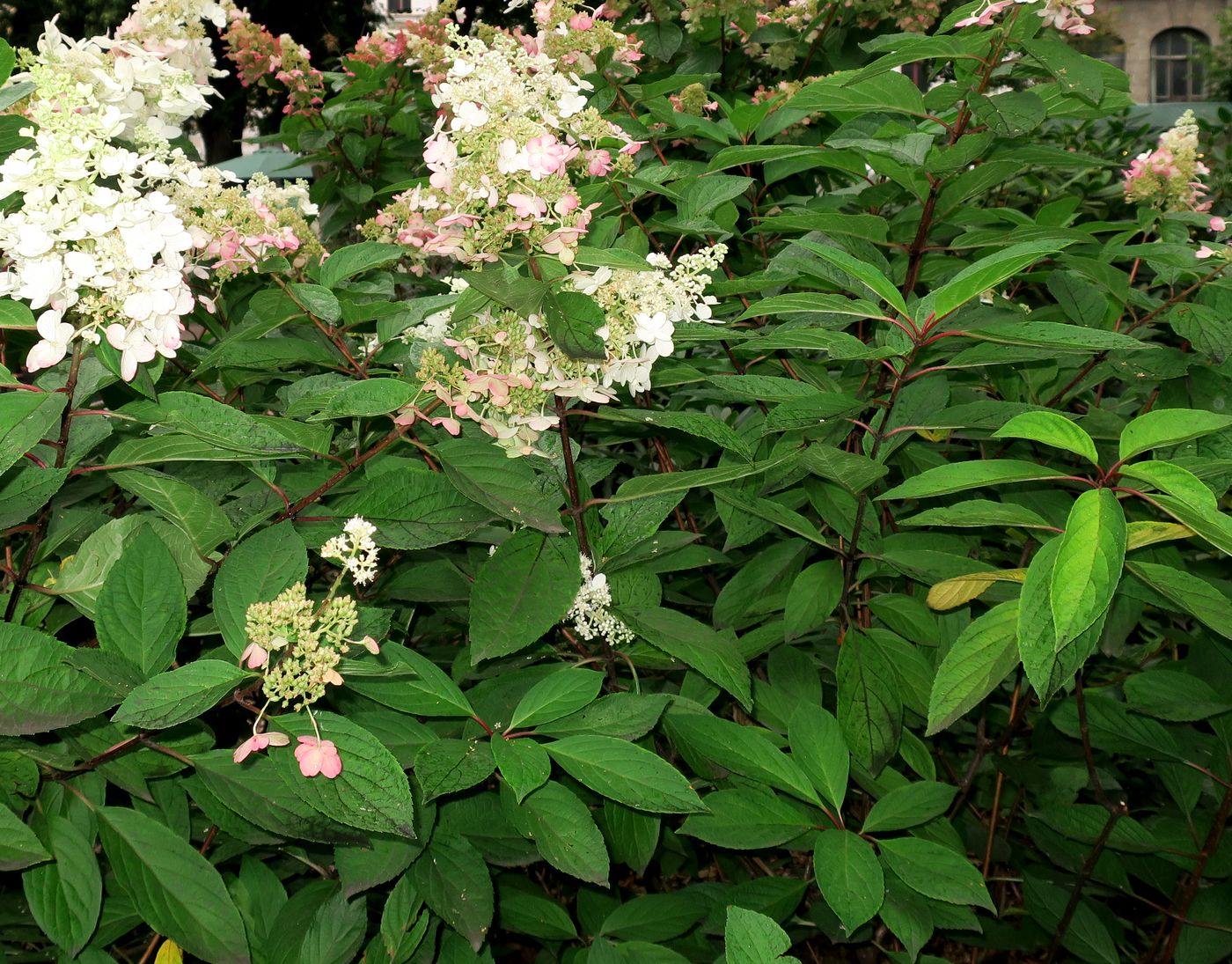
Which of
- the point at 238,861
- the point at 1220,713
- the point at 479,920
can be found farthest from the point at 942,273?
the point at 238,861

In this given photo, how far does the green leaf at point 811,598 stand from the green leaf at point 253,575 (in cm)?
65

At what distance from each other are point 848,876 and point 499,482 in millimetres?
597

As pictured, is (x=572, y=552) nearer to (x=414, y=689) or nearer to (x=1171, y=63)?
(x=414, y=689)

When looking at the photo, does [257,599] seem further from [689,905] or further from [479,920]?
[689,905]

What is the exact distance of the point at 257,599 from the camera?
1.00 meters

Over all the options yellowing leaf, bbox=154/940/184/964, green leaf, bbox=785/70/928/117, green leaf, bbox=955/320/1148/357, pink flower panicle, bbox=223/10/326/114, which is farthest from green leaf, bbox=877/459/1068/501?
pink flower panicle, bbox=223/10/326/114

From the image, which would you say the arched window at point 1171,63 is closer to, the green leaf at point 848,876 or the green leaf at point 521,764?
the green leaf at point 848,876

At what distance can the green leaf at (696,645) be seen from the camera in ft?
4.03

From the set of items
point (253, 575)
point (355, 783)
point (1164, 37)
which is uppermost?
point (253, 575)

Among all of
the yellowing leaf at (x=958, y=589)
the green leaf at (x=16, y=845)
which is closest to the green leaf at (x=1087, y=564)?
the yellowing leaf at (x=958, y=589)

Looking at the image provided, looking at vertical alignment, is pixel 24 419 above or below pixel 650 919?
above

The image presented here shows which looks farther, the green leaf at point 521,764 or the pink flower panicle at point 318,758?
the green leaf at point 521,764

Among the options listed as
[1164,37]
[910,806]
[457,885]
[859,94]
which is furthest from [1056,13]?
[1164,37]

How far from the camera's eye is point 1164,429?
97cm
